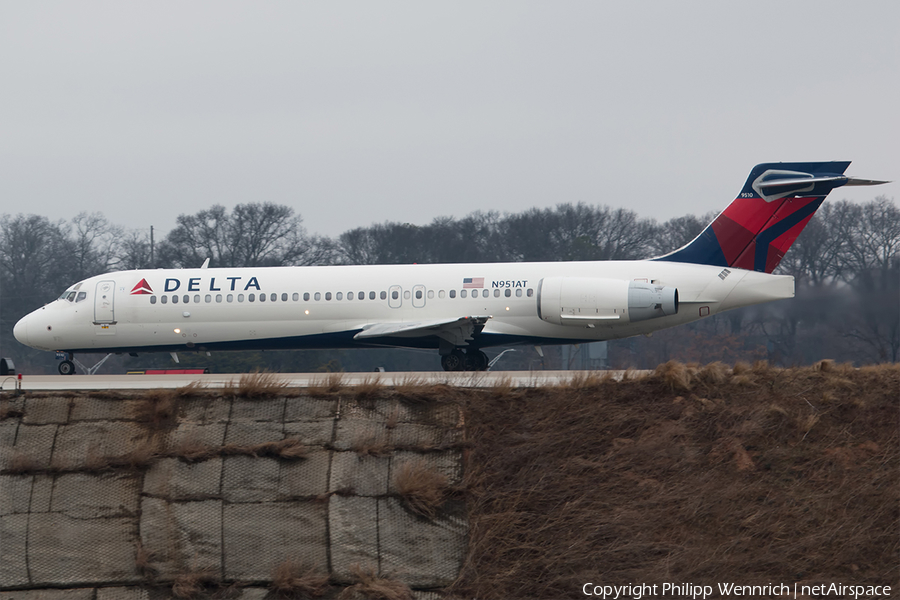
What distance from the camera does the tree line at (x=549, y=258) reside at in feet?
98.1

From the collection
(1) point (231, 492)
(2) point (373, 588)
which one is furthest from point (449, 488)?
(1) point (231, 492)

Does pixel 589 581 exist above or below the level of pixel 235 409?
below

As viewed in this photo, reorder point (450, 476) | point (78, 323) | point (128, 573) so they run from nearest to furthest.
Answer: point (128, 573) < point (450, 476) < point (78, 323)

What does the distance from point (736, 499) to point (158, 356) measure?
3765 cm

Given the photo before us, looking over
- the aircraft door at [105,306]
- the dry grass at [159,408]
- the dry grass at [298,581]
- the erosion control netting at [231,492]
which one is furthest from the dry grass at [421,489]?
the aircraft door at [105,306]

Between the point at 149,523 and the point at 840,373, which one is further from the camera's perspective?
the point at 840,373

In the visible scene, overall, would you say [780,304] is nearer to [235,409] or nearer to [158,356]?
[235,409]

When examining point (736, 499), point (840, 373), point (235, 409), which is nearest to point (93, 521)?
point (235, 409)

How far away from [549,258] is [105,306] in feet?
101

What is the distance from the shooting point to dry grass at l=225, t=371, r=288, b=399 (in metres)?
14.2

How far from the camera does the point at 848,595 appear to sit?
11.0 metres

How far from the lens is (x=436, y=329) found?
71.7 feet

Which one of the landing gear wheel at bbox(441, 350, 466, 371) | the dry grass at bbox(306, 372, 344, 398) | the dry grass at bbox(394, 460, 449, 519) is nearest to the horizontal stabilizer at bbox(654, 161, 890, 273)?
the landing gear wheel at bbox(441, 350, 466, 371)

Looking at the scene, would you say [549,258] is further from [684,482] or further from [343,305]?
[684,482]
